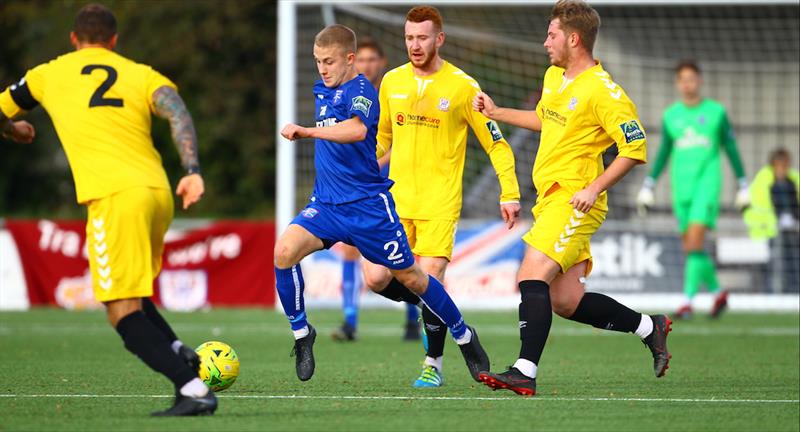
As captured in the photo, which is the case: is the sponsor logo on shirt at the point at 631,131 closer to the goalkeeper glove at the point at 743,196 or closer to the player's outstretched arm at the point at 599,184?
the player's outstretched arm at the point at 599,184

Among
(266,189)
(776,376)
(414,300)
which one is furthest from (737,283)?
(266,189)

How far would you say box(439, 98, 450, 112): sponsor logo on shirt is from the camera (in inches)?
329

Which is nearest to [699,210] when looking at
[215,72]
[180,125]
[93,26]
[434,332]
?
[434,332]

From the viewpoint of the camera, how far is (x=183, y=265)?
58.0ft

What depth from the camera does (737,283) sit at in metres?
17.6

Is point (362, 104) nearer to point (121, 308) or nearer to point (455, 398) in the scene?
point (455, 398)

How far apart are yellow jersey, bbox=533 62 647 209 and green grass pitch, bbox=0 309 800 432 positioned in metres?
1.26

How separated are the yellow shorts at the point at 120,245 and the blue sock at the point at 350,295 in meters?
5.79

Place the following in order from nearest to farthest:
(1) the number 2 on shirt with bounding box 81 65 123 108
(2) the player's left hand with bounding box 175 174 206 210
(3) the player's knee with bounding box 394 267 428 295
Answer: (2) the player's left hand with bounding box 175 174 206 210 → (1) the number 2 on shirt with bounding box 81 65 123 108 → (3) the player's knee with bounding box 394 267 428 295

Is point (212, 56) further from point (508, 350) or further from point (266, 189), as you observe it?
point (508, 350)

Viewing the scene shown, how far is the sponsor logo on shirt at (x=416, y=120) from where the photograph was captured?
8406 mm

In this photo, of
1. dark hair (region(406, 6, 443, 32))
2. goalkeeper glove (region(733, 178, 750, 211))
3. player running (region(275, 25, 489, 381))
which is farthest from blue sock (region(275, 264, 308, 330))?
goalkeeper glove (region(733, 178, 750, 211))

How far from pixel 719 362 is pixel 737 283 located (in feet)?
25.5

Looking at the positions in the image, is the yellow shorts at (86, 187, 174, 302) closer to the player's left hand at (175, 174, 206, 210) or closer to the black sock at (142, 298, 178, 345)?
the player's left hand at (175, 174, 206, 210)
